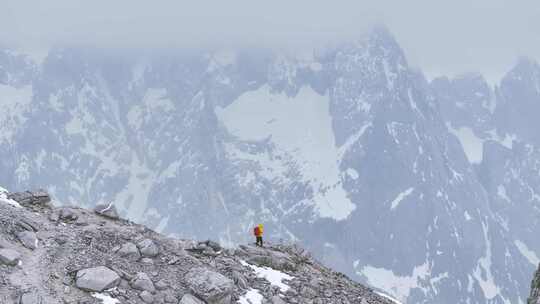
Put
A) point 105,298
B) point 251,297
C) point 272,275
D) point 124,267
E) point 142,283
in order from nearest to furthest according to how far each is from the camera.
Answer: point 105,298 < point 142,283 < point 124,267 < point 251,297 < point 272,275

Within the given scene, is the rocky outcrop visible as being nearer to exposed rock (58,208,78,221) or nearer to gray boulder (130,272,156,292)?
gray boulder (130,272,156,292)

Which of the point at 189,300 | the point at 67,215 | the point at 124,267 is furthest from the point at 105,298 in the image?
the point at 67,215

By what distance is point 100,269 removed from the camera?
41.6 metres

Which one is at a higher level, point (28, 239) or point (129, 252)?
point (28, 239)

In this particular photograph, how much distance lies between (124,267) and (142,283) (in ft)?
6.10

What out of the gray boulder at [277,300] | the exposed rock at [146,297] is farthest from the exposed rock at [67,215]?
the gray boulder at [277,300]

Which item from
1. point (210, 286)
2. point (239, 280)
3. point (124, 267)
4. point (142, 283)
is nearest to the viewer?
point (142, 283)

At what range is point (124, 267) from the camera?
142ft

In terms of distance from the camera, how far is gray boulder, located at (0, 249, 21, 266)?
40.9 m

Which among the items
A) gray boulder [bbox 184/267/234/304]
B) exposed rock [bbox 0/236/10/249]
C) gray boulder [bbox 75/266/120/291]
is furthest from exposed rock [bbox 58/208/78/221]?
gray boulder [bbox 184/267/234/304]

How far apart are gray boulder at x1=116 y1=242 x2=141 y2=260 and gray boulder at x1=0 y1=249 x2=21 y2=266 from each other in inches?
222

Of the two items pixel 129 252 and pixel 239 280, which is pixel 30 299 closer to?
pixel 129 252

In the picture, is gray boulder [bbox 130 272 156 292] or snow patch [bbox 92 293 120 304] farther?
gray boulder [bbox 130 272 156 292]

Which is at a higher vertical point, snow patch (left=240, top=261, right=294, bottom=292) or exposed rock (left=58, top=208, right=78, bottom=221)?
exposed rock (left=58, top=208, right=78, bottom=221)
